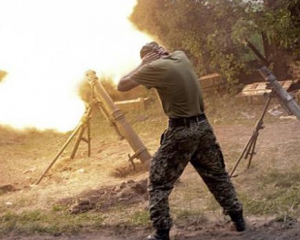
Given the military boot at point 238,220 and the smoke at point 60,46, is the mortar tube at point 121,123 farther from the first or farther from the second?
the military boot at point 238,220

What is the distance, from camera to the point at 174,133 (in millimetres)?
5176

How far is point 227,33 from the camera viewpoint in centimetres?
1172

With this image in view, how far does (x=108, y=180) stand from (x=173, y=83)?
2994mm

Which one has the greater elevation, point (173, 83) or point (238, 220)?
point (173, 83)

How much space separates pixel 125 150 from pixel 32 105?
2.82 m

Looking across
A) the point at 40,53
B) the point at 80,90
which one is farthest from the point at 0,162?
the point at 80,90

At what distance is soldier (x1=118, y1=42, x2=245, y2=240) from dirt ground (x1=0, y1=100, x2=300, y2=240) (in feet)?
1.18

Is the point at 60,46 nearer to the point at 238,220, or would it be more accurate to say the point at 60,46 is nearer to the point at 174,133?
the point at 174,133

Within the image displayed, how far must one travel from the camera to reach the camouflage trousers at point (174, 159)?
204 inches

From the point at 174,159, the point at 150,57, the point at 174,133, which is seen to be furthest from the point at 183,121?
the point at 150,57

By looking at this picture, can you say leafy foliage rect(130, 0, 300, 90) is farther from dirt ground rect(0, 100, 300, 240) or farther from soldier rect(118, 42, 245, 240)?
soldier rect(118, 42, 245, 240)

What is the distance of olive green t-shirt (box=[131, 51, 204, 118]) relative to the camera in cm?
512

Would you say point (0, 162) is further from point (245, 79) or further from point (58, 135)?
point (245, 79)

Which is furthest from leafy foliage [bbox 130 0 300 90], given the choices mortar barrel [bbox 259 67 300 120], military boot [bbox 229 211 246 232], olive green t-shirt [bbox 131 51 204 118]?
military boot [bbox 229 211 246 232]
